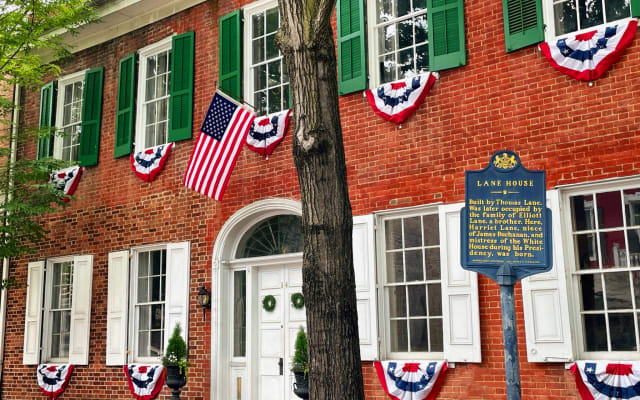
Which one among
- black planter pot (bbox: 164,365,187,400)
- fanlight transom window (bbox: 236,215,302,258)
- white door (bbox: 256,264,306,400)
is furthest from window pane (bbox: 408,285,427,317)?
black planter pot (bbox: 164,365,187,400)

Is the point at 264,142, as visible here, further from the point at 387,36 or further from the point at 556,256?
the point at 556,256

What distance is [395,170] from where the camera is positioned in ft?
29.3

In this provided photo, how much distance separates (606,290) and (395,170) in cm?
294

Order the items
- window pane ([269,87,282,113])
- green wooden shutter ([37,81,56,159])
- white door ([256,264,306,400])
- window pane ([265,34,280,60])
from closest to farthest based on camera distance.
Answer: white door ([256,264,306,400]) < window pane ([269,87,282,113]) < window pane ([265,34,280,60]) < green wooden shutter ([37,81,56,159])

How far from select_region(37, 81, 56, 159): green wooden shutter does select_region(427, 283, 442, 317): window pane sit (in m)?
8.44

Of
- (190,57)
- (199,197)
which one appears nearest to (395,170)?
(199,197)

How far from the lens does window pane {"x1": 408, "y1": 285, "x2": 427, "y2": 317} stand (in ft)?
28.0

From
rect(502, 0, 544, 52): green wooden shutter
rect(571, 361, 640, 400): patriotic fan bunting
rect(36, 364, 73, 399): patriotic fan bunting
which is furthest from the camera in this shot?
rect(36, 364, 73, 399): patriotic fan bunting

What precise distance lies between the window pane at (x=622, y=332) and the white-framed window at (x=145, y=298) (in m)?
6.28

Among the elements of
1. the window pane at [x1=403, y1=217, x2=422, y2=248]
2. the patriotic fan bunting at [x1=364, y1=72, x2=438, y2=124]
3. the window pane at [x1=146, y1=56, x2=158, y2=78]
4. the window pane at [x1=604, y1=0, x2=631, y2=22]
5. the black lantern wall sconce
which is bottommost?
the black lantern wall sconce

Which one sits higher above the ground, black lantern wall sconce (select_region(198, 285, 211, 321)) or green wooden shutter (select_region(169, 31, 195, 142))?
green wooden shutter (select_region(169, 31, 195, 142))

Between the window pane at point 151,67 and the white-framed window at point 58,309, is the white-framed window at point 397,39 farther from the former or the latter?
the white-framed window at point 58,309

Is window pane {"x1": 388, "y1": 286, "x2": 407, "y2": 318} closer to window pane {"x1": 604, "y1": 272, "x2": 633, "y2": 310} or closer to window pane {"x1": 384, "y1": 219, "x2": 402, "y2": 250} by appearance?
window pane {"x1": 384, "y1": 219, "x2": 402, "y2": 250}

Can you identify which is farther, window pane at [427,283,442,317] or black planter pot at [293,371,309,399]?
black planter pot at [293,371,309,399]
